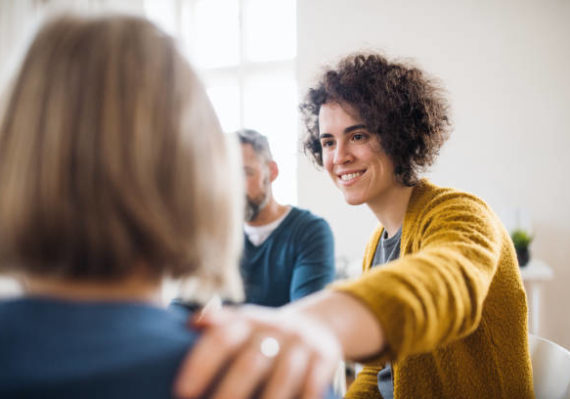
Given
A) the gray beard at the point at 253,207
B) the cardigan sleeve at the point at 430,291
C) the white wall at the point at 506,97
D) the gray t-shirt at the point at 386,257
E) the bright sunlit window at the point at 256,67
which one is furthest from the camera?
the bright sunlit window at the point at 256,67

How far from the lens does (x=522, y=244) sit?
2.66 meters

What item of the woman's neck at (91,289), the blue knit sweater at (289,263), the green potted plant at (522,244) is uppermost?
the woman's neck at (91,289)

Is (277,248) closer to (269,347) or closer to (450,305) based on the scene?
(450,305)

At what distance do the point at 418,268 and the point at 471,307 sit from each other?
0.32 ft

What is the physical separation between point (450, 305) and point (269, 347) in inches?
11.0

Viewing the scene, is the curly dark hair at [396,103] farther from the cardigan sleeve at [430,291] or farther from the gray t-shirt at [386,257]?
the cardigan sleeve at [430,291]

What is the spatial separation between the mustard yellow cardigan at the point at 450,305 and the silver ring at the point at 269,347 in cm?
15

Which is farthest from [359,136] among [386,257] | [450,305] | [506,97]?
[506,97]

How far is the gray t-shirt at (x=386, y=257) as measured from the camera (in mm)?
1173

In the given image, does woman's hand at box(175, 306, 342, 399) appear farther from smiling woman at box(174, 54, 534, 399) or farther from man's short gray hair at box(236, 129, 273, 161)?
man's short gray hair at box(236, 129, 273, 161)

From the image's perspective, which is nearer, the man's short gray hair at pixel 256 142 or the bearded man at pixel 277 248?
the bearded man at pixel 277 248

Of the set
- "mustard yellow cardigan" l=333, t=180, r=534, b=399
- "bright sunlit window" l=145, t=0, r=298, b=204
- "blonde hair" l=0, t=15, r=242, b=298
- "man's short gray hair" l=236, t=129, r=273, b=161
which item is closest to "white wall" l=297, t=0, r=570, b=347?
"bright sunlit window" l=145, t=0, r=298, b=204

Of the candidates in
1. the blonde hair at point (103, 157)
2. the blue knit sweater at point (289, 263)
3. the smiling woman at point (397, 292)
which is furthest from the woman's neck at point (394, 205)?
the blonde hair at point (103, 157)

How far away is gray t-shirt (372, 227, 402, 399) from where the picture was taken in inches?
46.2
